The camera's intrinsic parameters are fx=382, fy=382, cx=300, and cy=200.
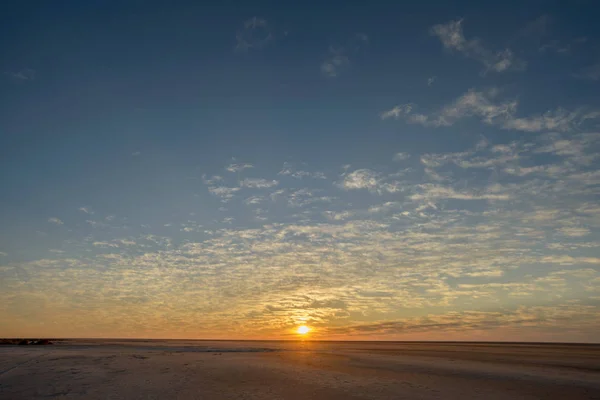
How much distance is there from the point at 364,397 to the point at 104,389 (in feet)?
39.3

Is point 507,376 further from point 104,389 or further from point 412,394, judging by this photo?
point 104,389

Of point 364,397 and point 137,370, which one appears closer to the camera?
point 364,397

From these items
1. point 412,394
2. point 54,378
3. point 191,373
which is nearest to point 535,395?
point 412,394

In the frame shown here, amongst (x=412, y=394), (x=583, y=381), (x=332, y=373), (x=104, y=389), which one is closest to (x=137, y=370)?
(x=104, y=389)

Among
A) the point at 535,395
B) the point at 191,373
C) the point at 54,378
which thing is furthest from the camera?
the point at 191,373

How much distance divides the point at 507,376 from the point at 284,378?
45.3 feet

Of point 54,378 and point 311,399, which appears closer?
point 311,399

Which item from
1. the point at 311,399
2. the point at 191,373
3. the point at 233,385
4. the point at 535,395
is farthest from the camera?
the point at 191,373

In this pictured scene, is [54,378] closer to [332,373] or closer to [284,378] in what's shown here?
[284,378]

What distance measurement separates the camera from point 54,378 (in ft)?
68.0

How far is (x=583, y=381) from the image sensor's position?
21.2 m

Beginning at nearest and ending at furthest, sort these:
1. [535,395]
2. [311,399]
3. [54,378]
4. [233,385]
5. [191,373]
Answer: [311,399], [535,395], [233,385], [54,378], [191,373]

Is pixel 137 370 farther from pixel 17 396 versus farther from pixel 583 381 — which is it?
pixel 583 381

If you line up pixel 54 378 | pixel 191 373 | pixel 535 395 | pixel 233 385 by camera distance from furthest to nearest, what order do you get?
pixel 191 373, pixel 54 378, pixel 233 385, pixel 535 395
